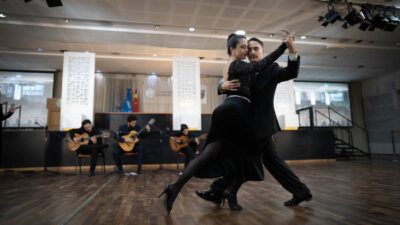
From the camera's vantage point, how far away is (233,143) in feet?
5.94

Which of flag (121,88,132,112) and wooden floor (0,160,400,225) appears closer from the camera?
wooden floor (0,160,400,225)

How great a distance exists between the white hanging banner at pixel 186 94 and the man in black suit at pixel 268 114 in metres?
5.18

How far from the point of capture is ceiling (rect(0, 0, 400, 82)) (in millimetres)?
5289

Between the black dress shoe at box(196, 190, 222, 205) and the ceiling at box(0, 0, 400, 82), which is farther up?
the ceiling at box(0, 0, 400, 82)

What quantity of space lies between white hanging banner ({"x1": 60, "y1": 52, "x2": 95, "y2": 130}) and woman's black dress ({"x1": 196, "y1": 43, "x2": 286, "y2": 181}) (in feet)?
18.4

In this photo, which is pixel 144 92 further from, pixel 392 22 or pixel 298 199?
pixel 298 199

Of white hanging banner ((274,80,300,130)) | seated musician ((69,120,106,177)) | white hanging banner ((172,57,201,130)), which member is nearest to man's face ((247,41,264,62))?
seated musician ((69,120,106,177))

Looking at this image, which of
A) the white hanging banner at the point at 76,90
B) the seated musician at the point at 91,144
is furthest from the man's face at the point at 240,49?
the white hanging banner at the point at 76,90

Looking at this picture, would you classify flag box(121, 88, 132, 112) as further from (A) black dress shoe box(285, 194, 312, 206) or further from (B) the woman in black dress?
(A) black dress shoe box(285, 194, 312, 206)

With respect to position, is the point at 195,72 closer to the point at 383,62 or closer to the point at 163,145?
the point at 163,145

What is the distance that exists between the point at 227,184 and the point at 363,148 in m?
12.2

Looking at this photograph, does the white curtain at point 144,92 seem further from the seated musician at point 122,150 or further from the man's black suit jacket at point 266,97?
the man's black suit jacket at point 266,97

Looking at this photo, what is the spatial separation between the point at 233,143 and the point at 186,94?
5.67 m

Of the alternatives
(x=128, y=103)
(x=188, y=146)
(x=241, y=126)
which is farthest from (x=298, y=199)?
(x=128, y=103)
